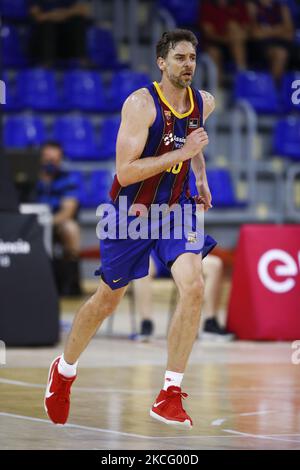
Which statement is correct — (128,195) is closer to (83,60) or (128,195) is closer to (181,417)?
(181,417)

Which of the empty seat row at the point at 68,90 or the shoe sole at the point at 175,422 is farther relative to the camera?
the empty seat row at the point at 68,90

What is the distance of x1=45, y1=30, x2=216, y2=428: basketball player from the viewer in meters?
6.93

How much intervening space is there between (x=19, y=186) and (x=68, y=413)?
6760 mm

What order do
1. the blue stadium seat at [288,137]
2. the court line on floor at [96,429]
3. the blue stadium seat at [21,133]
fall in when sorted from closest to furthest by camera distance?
1. the court line on floor at [96,429]
2. the blue stadium seat at [21,133]
3. the blue stadium seat at [288,137]

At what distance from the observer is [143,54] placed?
19125 mm

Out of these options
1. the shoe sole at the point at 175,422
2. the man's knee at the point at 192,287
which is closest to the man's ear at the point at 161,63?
the man's knee at the point at 192,287

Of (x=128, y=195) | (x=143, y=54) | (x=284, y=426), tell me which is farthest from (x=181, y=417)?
(x=143, y=54)

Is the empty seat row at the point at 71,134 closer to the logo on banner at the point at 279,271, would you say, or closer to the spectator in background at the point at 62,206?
the spectator in background at the point at 62,206

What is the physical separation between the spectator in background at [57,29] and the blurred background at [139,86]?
0.01 meters

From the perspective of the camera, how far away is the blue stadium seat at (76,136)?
57.4 ft

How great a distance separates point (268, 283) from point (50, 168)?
397 cm

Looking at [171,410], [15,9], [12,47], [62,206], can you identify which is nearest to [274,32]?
[15,9]

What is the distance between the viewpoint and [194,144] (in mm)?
6883

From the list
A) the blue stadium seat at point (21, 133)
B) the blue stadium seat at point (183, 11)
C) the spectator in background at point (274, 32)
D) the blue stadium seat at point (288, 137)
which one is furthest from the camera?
the spectator in background at point (274, 32)
